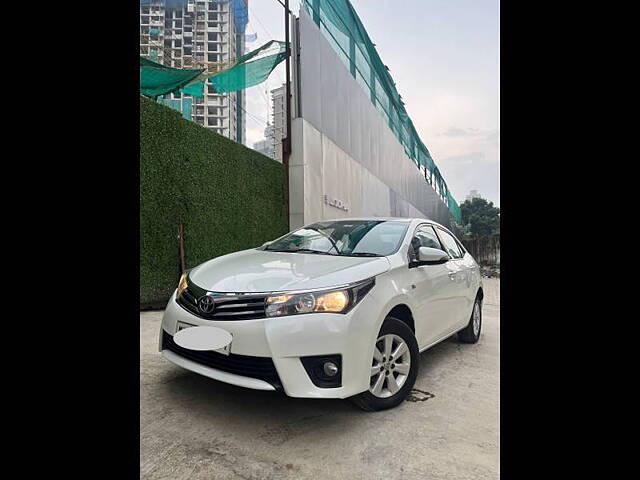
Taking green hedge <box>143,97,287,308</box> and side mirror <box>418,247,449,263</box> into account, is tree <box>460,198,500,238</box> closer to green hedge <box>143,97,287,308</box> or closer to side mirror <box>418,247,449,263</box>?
green hedge <box>143,97,287,308</box>

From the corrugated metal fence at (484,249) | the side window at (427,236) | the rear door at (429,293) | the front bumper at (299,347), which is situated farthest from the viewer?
the corrugated metal fence at (484,249)

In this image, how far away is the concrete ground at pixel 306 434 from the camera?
184 centimetres

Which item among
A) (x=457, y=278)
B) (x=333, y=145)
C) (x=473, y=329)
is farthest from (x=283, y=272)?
(x=333, y=145)

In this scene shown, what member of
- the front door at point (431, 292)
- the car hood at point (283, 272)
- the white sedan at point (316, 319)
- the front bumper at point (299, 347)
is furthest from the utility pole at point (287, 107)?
the front bumper at point (299, 347)

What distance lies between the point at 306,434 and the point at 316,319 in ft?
2.11

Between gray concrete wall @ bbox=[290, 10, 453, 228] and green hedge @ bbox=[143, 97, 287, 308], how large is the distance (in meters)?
1.35

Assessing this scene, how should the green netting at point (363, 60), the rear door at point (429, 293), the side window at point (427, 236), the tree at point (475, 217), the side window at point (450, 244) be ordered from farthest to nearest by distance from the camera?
1. the tree at point (475, 217)
2. the green netting at point (363, 60)
3. the side window at point (450, 244)
4. the side window at point (427, 236)
5. the rear door at point (429, 293)

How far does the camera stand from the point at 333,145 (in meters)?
10.2

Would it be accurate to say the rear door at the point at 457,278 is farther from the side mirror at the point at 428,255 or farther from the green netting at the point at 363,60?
the green netting at the point at 363,60

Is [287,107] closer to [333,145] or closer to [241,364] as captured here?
[333,145]
